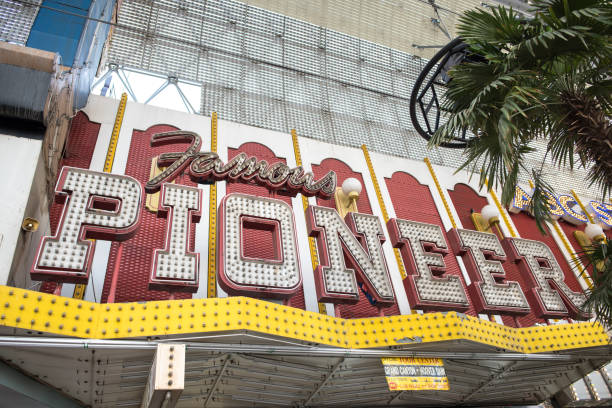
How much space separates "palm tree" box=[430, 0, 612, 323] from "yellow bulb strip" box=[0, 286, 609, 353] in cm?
138

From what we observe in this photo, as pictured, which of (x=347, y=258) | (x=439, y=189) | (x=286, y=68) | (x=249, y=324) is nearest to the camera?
(x=249, y=324)

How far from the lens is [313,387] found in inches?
325

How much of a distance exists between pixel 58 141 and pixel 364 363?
6561 mm

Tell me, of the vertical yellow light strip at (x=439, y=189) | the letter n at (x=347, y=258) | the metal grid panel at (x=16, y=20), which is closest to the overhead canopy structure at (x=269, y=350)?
the letter n at (x=347, y=258)

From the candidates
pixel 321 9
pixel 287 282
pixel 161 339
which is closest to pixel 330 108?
pixel 321 9

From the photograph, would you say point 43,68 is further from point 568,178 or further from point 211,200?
point 568,178

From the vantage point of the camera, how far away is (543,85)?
7.52m

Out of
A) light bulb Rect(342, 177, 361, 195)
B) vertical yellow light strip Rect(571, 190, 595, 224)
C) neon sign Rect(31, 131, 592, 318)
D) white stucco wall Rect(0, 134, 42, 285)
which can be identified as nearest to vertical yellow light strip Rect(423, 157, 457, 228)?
neon sign Rect(31, 131, 592, 318)

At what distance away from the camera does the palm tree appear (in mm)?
6883

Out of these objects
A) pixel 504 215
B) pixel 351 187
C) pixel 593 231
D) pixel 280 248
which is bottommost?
pixel 280 248

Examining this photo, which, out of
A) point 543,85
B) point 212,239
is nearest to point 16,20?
point 212,239

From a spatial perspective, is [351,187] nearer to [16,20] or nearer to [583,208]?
[16,20]

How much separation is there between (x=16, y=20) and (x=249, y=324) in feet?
27.4

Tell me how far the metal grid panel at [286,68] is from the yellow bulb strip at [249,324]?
22.9 ft
